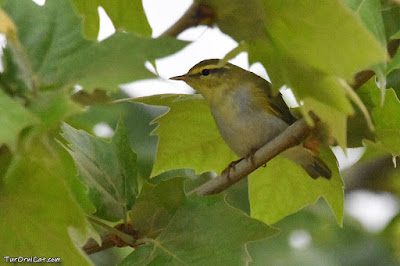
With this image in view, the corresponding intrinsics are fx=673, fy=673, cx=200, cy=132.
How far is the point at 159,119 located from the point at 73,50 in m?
0.40

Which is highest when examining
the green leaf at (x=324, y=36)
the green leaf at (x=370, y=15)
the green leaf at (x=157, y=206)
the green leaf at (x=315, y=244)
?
the green leaf at (x=324, y=36)

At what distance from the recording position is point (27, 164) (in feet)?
2.00

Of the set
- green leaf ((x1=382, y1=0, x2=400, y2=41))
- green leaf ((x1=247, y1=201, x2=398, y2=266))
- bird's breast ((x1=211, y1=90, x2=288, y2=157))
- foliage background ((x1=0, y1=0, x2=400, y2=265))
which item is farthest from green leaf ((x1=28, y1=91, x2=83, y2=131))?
green leaf ((x1=247, y1=201, x2=398, y2=266))

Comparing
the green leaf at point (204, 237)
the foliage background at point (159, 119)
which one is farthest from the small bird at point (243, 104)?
the green leaf at point (204, 237)

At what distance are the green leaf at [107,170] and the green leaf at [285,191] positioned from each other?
0.19 meters

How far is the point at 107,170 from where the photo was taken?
994 millimetres

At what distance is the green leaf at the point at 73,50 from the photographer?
546 millimetres

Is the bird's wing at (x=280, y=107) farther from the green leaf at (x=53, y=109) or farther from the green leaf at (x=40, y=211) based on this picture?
the green leaf at (x=53, y=109)

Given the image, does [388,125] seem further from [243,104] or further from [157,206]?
[243,104]

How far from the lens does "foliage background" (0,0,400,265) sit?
555mm

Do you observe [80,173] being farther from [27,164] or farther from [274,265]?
[274,265]

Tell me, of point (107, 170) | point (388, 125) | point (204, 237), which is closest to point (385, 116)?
point (388, 125)

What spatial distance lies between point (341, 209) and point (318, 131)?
0.68 feet

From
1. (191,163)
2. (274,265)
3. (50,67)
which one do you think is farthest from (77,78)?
(274,265)
